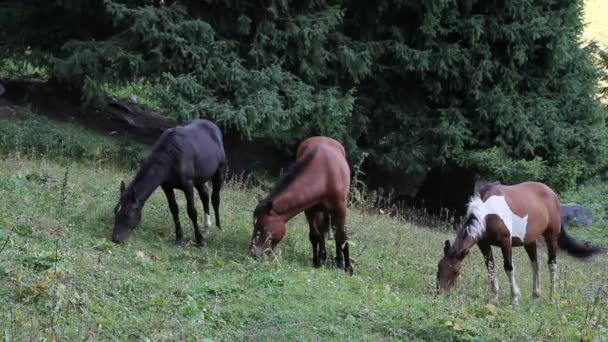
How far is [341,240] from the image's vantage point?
32.1ft

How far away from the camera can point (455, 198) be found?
17.7 m

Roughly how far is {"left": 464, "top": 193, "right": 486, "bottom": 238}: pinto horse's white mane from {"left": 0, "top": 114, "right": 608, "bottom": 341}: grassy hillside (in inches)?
27.5

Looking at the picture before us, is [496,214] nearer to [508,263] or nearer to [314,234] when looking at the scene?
[508,263]

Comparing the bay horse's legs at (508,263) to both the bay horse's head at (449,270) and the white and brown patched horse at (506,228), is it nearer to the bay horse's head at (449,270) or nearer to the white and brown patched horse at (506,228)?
the white and brown patched horse at (506,228)

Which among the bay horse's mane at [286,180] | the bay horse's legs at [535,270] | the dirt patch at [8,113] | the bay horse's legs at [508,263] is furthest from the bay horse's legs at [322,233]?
the dirt patch at [8,113]

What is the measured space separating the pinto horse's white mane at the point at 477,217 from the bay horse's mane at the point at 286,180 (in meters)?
2.08

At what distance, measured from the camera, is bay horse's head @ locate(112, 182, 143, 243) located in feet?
30.0

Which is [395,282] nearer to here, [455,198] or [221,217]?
[221,217]

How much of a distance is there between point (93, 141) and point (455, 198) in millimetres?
8206

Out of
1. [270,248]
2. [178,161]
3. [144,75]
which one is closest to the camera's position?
[270,248]

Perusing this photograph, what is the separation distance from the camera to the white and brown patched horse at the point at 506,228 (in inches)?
352

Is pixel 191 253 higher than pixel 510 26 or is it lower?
lower

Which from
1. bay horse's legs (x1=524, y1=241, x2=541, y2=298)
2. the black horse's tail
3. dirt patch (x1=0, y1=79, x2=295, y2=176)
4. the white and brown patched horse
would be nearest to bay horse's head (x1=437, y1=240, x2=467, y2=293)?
the white and brown patched horse

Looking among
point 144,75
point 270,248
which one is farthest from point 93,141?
point 270,248
